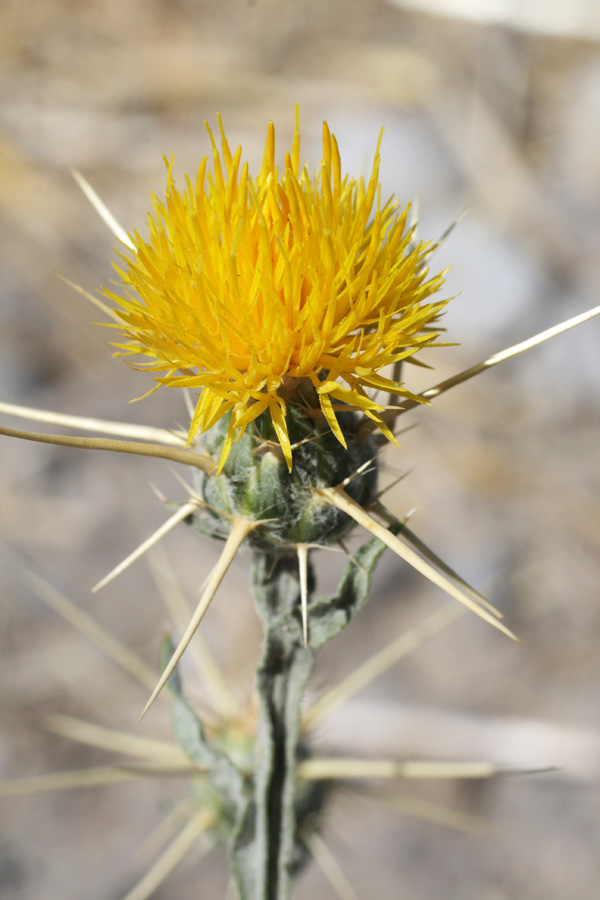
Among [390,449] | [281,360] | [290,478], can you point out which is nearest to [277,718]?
[290,478]

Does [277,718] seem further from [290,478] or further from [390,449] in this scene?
[390,449]

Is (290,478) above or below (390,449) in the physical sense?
above

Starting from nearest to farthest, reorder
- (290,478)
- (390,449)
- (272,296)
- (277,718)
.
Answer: (272,296), (290,478), (277,718), (390,449)

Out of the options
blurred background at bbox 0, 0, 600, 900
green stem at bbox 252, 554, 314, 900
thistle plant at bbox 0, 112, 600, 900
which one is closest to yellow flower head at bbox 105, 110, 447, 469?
thistle plant at bbox 0, 112, 600, 900

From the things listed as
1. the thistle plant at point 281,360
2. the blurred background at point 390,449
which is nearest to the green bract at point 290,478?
the thistle plant at point 281,360

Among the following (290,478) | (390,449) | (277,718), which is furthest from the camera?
(390,449)

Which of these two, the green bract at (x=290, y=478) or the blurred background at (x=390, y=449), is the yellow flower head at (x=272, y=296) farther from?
the blurred background at (x=390, y=449)

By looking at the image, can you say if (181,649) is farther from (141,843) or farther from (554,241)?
(554,241)

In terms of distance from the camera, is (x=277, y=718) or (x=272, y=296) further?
(x=277, y=718)
